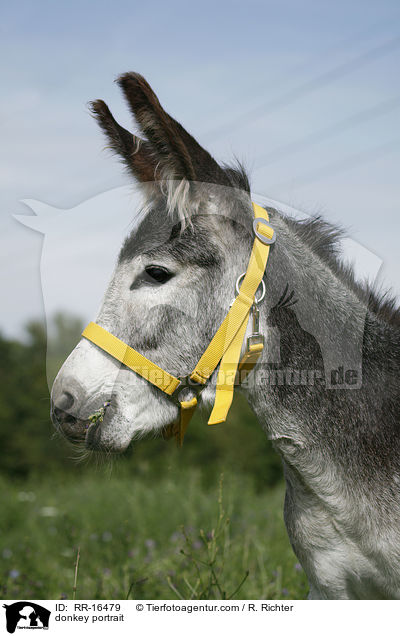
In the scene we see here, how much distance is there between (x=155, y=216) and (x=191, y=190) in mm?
214

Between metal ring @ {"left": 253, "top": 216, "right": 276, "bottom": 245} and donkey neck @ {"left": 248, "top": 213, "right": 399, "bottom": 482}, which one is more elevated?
metal ring @ {"left": 253, "top": 216, "right": 276, "bottom": 245}

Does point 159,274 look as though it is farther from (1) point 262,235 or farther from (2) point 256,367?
(2) point 256,367

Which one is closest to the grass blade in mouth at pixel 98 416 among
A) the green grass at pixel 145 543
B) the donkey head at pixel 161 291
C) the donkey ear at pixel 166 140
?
the donkey head at pixel 161 291

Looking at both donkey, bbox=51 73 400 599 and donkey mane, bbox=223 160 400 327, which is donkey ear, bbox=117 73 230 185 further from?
donkey mane, bbox=223 160 400 327

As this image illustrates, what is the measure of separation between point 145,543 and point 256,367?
349 cm

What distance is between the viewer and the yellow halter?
2.23 m

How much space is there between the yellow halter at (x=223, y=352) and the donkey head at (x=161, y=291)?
4 centimetres

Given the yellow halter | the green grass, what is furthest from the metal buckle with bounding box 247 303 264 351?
the green grass

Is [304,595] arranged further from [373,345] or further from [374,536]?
[373,345]

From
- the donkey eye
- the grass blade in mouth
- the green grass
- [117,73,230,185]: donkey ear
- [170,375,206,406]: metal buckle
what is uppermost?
Result: [117,73,230,185]: donkey ear

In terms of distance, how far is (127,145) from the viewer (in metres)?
2.48

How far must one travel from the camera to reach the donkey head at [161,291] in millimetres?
2213

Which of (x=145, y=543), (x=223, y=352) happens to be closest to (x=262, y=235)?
(x=223, y=352)

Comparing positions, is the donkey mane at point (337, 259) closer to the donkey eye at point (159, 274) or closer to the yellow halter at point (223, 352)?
the yellow halter at point (223, 352)
